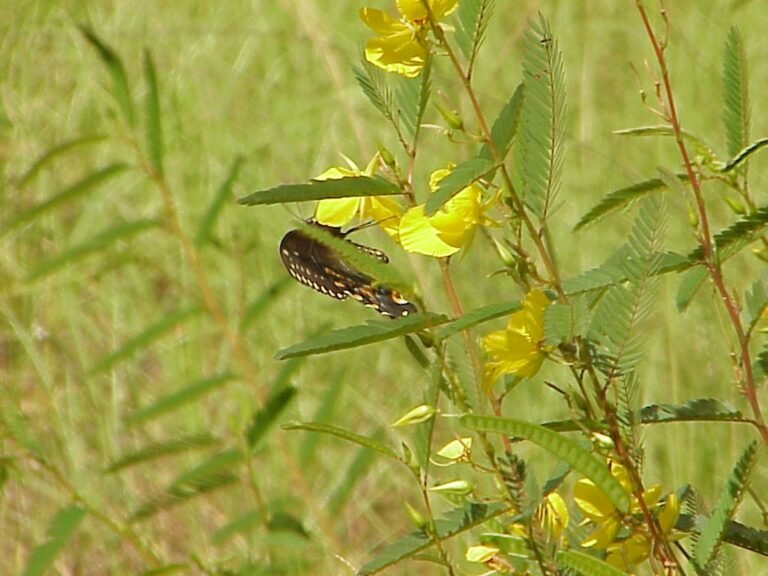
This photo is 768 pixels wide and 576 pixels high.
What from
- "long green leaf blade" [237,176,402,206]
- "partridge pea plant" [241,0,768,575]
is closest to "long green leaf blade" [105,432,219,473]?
"partridge pea plant" [241,0,768,575]

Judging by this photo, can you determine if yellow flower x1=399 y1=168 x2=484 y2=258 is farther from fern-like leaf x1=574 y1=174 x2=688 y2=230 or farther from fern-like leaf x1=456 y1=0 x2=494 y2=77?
fern-like leaf x1=574 y1=174 x2=688 y2=230

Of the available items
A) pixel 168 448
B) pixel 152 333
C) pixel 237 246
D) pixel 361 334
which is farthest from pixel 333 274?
pixel 237 246

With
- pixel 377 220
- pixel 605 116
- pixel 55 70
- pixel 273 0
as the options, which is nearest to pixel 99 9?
pixel 55 70

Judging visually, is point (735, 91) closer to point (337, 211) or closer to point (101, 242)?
point (337, 211)

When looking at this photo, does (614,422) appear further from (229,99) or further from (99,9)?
(99,9)

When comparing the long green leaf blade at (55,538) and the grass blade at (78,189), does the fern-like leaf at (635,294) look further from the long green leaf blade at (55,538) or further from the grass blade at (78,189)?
the grass blade at (78,189)

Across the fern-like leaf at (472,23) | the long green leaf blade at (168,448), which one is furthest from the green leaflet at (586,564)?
the long green leaf blade at (168,448)
